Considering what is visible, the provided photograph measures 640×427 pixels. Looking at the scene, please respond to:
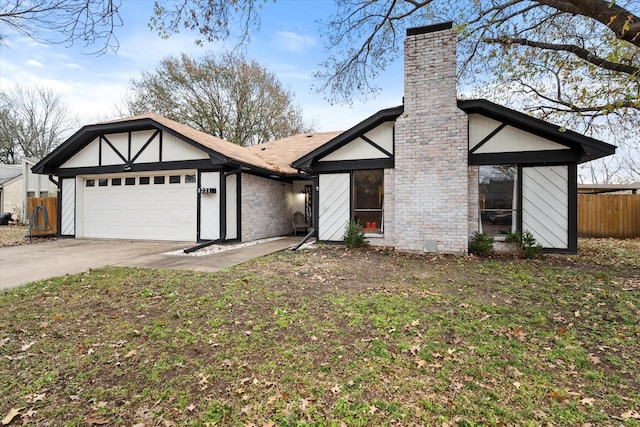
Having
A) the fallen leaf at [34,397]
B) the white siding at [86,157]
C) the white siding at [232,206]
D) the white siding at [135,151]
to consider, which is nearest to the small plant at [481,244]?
the white siding at [232,206]

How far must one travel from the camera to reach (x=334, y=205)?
31.7 feet

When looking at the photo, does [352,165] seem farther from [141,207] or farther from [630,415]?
[141,207]

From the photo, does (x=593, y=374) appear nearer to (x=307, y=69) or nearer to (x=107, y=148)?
(x=307, y=69)

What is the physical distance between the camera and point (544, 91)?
1078 centimetres

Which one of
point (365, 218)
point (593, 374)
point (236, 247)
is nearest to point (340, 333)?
point (593, 374)

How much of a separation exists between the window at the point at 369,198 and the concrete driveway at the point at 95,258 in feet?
8.33

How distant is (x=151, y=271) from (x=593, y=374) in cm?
682

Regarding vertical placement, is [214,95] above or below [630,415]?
above

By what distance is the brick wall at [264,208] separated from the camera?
11.2 m

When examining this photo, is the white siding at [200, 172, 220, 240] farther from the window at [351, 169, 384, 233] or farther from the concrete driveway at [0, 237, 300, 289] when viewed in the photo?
→ the window at [351, 169, 384, 233]

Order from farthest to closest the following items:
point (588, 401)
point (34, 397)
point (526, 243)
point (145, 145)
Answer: point (145, 145)
point (526, 243)
point (34, 397)
point (588, 401)

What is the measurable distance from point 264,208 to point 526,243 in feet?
28.3

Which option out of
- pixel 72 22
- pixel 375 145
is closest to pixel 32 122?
pixel 72 22

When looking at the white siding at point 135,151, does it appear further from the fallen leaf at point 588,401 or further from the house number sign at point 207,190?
the fallen leaf at point 588,401
